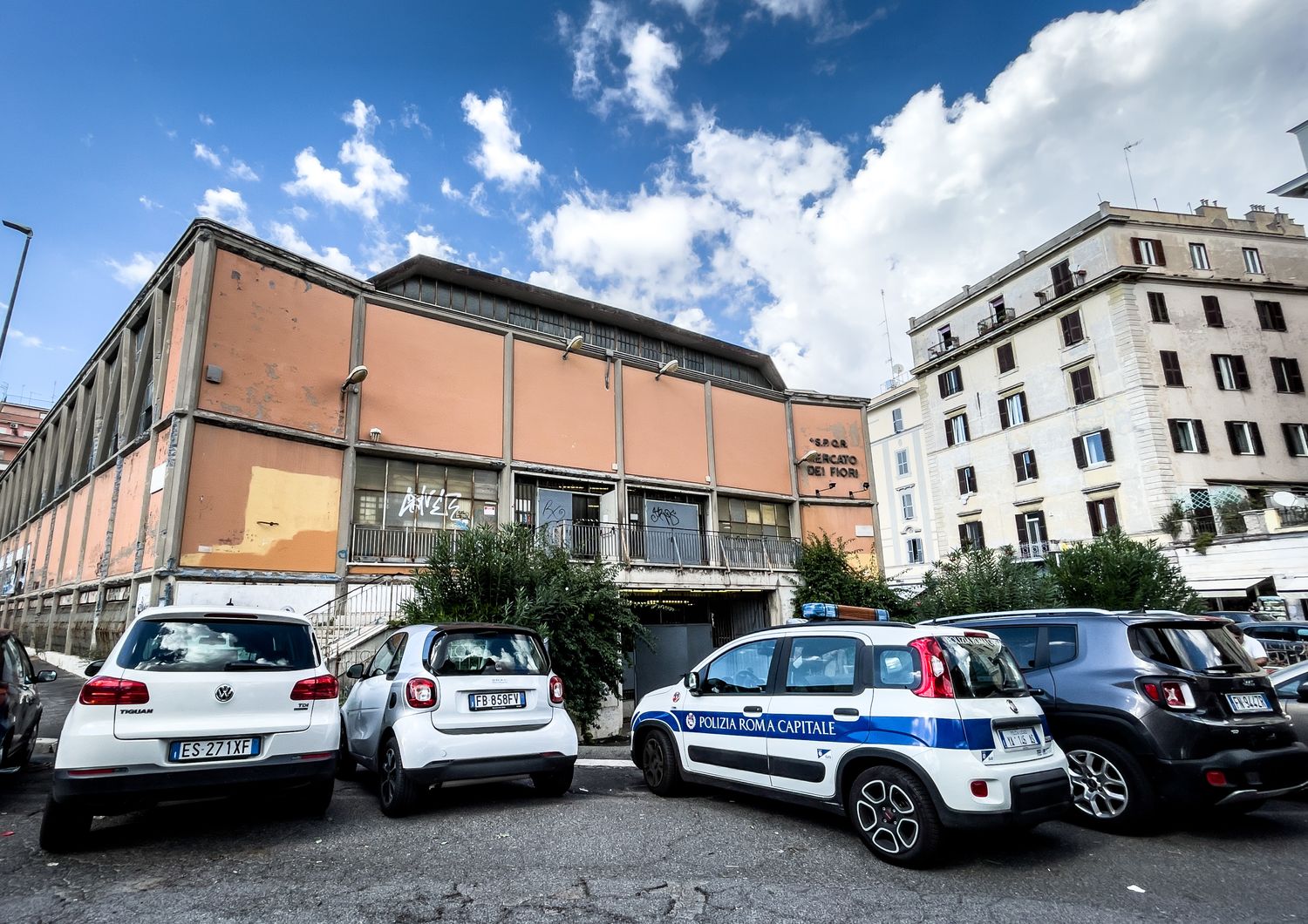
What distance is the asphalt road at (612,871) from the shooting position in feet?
12.3

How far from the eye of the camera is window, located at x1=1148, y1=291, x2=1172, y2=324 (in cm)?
3112

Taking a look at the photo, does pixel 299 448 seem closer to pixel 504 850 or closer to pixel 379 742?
pixel 379 742

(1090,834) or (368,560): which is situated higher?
(368,560)

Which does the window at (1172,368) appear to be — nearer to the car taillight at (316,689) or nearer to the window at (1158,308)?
the window at (1158,308)

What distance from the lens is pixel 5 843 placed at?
488 cm

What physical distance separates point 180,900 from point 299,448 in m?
12.7

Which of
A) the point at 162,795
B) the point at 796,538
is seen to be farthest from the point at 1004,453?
the point at 162,795

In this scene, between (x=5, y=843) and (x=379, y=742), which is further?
(x=379, y=742)

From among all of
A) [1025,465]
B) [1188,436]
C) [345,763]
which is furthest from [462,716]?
[1025,465]

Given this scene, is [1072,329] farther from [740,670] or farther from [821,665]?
[821,665]

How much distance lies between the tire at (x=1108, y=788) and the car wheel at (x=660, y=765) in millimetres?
3300

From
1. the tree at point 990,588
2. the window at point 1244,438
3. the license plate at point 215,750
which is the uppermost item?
the window at point 1244,438

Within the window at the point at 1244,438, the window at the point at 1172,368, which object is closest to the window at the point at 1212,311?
the window at the point at 1172,368

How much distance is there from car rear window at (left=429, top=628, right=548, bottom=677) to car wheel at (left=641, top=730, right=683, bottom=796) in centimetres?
137
